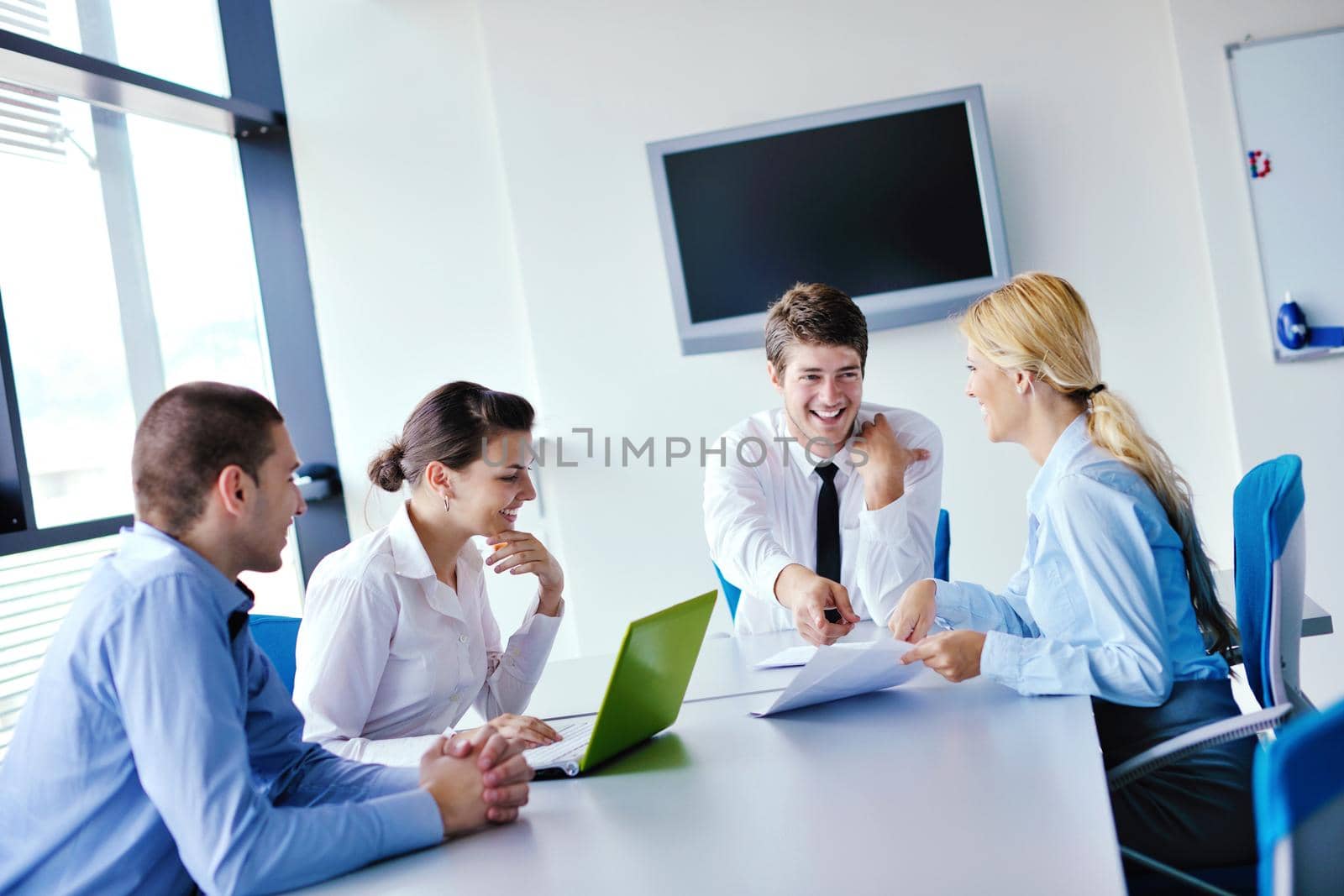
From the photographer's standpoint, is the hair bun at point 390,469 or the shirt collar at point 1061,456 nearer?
the shirt collar at point 1061,456

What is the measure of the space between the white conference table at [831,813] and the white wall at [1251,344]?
2.39 m

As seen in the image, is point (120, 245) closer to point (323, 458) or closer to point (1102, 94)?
point (323, 458)

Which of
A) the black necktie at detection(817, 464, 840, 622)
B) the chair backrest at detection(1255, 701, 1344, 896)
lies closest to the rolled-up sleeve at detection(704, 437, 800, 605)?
the black necktie at detection(817, 464, 840, 622)

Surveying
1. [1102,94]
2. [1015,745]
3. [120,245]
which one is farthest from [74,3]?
[1015,745]

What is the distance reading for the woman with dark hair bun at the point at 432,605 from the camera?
6.01ft

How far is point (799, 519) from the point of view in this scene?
284cm

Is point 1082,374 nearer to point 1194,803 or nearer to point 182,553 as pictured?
point 1194,803

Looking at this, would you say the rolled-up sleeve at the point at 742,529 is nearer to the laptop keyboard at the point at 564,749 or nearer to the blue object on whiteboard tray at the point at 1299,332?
the laptop keyboard at the point at 564,749

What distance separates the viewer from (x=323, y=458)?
177 inches

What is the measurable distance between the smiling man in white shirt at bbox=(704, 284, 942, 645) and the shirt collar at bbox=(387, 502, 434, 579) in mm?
774

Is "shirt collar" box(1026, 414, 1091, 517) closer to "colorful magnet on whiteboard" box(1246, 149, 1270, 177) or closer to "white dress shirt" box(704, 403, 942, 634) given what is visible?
"white dress shirt" box(704, 403, 942, 634)

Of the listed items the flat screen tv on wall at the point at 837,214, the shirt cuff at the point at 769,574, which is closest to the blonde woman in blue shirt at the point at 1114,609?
the shirt cuff at the point at 769,574

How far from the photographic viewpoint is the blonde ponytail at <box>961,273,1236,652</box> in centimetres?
184
